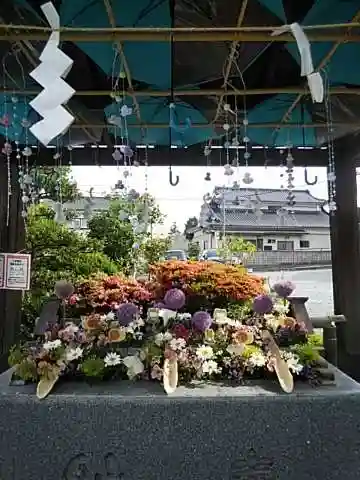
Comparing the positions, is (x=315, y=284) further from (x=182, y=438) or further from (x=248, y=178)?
(x=182, y=438)

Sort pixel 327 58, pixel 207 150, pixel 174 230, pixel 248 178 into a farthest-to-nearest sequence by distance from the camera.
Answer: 1. pixel 174 230
2. pixel 207 150
3. pixel 248 178
4. pixel 327 58

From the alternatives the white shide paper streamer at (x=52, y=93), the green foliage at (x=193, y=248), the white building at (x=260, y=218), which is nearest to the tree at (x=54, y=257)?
the white building at (x=260, y=218)

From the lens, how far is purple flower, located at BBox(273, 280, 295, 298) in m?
2.43

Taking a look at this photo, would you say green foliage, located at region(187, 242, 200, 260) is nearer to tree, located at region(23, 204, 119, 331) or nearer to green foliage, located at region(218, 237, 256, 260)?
green foliage, located at region(218, 237, 256, 260)

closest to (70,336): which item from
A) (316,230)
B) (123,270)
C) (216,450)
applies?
(216,450)

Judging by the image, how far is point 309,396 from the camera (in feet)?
5.66

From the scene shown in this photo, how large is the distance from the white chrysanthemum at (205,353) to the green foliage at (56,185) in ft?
10.4

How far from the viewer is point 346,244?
4.04 meters

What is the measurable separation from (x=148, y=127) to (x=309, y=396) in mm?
2494

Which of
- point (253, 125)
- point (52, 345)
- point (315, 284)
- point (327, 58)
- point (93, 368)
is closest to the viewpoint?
point (93, 368)

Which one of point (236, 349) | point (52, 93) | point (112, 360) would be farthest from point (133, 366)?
point (52, 93)

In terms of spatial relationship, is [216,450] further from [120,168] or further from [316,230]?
[316,230]

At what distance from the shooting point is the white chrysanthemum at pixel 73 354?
1.93 metres

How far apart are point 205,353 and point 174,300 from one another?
36cm
